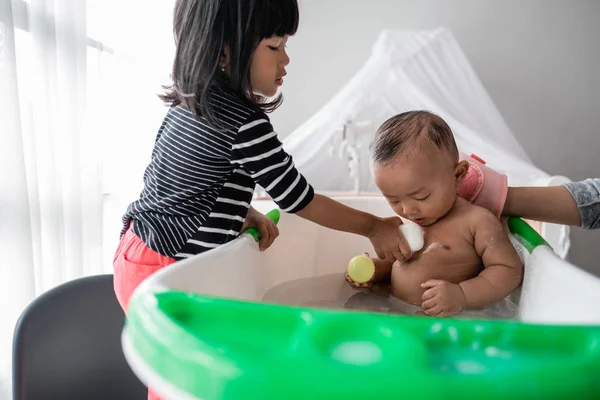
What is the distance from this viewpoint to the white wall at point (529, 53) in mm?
2682

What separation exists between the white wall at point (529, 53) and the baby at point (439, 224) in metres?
1.81

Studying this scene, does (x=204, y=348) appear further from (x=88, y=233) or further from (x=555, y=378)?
(x=88, y=233)

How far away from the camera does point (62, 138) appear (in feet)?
4.13

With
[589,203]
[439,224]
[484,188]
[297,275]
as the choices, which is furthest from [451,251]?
[297,275]

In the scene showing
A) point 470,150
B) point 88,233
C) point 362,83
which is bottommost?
point 88,233

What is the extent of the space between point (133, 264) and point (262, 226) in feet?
0.78

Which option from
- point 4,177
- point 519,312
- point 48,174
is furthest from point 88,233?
point 519,312

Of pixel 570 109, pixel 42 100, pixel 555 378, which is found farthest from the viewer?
pixel 570 109

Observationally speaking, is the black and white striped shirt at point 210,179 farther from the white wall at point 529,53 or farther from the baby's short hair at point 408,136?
the white wall at point 529,53

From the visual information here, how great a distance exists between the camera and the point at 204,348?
41 centimetres

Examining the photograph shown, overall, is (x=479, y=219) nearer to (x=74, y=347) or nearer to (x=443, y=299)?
(x=443, y=299)

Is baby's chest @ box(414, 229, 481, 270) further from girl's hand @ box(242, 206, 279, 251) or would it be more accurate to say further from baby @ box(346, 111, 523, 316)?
girl's hand @ box(242, 206, 279, 251)

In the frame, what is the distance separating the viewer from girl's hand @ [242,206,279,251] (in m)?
1.04

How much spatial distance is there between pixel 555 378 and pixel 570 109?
2641 mm
